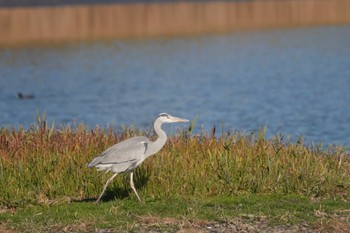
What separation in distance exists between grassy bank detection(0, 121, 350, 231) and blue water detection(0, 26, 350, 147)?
3368 millimetres

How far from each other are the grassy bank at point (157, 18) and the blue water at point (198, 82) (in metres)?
2.29

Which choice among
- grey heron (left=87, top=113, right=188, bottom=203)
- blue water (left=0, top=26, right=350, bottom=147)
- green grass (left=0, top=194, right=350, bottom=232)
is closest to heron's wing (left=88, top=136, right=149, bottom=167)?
grey heron (left=87, top=113, right=188, bottom=203)

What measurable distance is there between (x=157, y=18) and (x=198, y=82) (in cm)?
1936

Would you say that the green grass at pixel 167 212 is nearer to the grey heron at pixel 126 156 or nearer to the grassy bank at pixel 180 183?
the grassy bank at pixel 180 183

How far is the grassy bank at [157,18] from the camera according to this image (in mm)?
47344

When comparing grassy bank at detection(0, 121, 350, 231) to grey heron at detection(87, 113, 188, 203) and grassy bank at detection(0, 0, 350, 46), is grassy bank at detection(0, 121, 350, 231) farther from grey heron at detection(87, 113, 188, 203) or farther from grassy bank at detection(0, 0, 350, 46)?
grassy bank at detection(0, 0, 350, 46)

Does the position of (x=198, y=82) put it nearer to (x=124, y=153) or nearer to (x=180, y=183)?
(x=180, y=183)

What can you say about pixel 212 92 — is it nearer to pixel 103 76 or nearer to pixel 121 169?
pixel 103 76

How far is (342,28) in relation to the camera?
4966 cm

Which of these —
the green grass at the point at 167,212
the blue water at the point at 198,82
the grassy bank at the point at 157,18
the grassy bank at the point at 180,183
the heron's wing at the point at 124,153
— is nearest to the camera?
the green grass at the point at 167,212

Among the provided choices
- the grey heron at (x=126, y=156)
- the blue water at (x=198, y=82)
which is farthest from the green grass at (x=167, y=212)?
the blue water at (x=198, y=82)

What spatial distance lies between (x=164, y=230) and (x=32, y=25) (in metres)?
39.5

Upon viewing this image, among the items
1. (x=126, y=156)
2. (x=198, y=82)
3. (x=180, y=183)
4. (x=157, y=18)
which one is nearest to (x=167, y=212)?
(x=126, y=156)

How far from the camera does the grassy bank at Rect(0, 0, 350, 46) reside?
4734 centimetres
